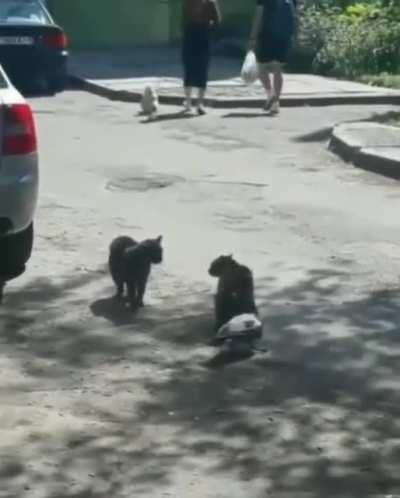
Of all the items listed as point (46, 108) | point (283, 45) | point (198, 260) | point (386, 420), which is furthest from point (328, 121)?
point (386, 420)

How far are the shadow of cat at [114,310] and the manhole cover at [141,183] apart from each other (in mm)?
4229

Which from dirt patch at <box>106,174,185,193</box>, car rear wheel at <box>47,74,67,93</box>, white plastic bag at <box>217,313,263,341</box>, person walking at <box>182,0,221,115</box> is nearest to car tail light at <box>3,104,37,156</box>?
white plastic bag at <box>217,313,263,341</box>

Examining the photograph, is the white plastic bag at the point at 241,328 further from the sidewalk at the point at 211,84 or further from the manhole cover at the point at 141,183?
the sidewalk at the point at 211,84

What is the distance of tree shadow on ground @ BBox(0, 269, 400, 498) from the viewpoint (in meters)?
6.21

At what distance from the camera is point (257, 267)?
399 inches

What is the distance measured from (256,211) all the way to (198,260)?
208cm

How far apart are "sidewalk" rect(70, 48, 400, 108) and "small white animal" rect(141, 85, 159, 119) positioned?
4.51ft

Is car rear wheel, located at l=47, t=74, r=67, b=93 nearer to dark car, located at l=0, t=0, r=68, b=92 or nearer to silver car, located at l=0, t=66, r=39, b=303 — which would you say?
dark car, located at l=0, t=0, r=68, b=92

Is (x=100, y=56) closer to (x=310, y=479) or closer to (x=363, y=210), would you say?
(x=363, y=210)

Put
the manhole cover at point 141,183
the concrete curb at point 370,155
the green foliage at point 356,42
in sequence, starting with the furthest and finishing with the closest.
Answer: the green foliage at point 356,42 → the concrete curb at point 370,155 → the manhole cover at point 141,183

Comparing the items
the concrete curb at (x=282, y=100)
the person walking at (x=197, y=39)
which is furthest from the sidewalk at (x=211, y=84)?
the person walking at (x=197, y=39)

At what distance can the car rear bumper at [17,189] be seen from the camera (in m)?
8.38

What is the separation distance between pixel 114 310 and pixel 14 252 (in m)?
0.63

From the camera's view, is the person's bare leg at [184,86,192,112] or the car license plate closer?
the person's bare leg at [184,86,192,112]
